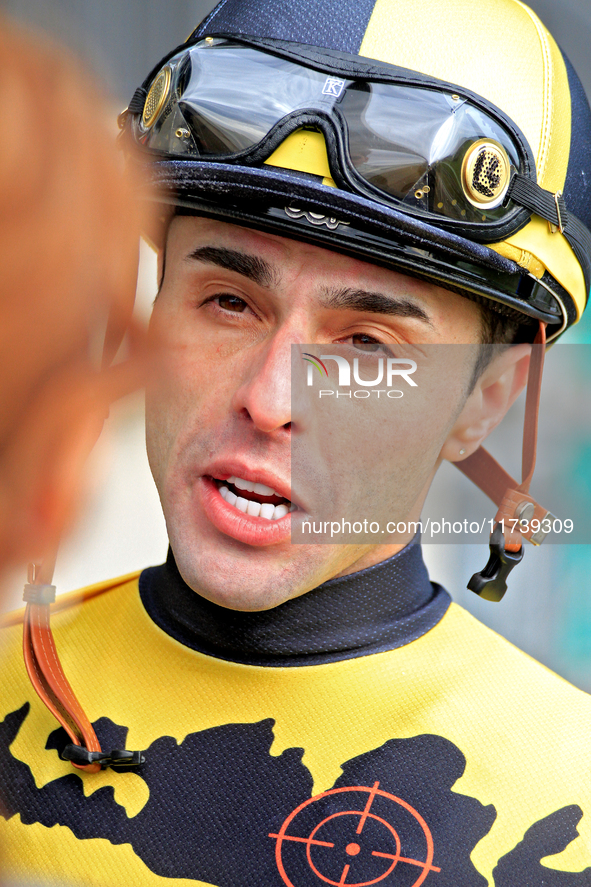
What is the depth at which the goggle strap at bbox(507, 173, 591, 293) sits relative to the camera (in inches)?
57.8

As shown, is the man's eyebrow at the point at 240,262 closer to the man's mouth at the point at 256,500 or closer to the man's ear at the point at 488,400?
the man's mouth at the point at 256,500

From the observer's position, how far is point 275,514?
141cm

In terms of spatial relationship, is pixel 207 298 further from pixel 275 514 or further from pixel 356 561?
pixel 356 561

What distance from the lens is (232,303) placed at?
1.49m

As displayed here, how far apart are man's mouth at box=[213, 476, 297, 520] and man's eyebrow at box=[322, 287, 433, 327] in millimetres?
309

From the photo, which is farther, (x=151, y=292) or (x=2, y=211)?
(x=151, y=292)

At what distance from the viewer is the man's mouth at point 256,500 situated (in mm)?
1412

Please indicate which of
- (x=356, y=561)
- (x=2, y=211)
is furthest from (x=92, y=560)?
(x=2, y=211)

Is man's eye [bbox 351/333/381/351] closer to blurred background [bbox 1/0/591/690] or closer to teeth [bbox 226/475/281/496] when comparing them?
teeth [bbox 226/475/281/496]

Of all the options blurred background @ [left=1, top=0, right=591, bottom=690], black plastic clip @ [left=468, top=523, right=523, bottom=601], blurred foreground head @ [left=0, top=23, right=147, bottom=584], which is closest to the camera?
blurred foreground head @ [left=0, top=23, right=147, bottom=584]

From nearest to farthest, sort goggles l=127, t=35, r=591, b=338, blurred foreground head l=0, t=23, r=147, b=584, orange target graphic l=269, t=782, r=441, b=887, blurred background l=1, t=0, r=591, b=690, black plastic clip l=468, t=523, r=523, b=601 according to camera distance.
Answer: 1. blurred foreground head l=0, t=23, r=147, b=584
2. orange target graphic l=269, t=782, r=441, b=887
3. goggles l=127, t=35, r=591, b=338
4. black plastic clip l=468, t=523, r=523, b=601
5. blurred background l=1, t=0, r=591, b=690

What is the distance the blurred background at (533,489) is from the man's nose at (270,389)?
5.96ft

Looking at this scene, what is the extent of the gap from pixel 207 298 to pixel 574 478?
2900 millimetres

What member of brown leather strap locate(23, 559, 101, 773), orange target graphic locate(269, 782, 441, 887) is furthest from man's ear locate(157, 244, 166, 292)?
orange target graphic locate(269, 782, 441, 887)
